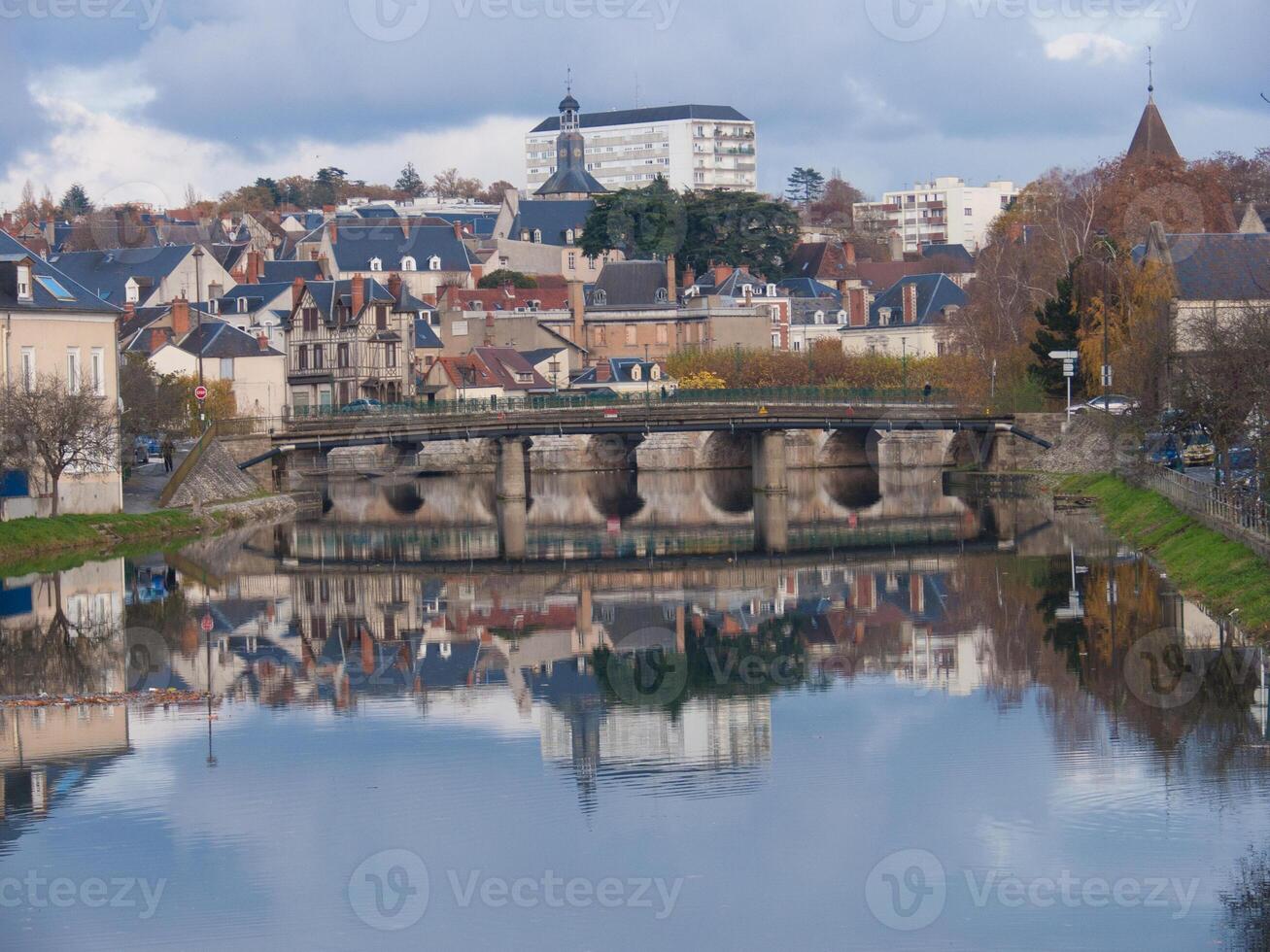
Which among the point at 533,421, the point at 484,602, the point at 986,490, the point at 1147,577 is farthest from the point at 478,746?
the point at 986,490

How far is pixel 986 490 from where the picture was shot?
7612cm

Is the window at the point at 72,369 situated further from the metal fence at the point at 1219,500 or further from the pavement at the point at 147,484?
the metal fence at the point at 1219,500

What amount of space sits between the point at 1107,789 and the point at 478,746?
30.1ft

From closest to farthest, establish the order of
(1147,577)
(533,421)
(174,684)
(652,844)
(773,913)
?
1. (773,913)
2. (652,844)
3. (174,684)
4. (1147,577)
5. (533,421)

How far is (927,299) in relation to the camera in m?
119

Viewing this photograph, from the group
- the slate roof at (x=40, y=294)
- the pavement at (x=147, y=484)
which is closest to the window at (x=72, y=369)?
the slate roof at (x=40, y=294)

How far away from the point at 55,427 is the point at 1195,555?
2945cm

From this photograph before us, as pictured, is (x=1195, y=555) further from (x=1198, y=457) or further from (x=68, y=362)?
(x=68, y=362)

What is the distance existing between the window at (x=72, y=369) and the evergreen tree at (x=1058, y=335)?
3935 centimetres

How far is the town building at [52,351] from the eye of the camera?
5366 centimetres

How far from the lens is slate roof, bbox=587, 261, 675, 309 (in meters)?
127

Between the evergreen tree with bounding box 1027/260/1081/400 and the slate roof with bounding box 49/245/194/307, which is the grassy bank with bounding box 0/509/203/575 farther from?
the slate roof with bounding box 49/245/194/307

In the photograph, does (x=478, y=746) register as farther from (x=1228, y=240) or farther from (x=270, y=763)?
(x=1228, y=240)

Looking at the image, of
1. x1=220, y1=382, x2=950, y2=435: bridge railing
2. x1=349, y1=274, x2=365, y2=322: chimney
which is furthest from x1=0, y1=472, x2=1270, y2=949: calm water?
x1=349, y1=274, x2=365, y2=322: chimney
